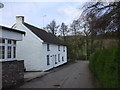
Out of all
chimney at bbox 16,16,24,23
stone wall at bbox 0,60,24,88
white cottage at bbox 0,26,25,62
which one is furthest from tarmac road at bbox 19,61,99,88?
chimney at bbox 16,16,24,23

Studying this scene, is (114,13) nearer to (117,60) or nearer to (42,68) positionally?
(117,60)

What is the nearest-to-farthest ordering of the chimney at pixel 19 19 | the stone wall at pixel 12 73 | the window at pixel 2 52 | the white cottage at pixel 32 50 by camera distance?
the stone wall at pixel 12 73 → the window at pixel 2 52 → the white cottage at pixel 32 50 → the chimney at pixel 19 19

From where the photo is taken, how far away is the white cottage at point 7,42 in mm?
15164

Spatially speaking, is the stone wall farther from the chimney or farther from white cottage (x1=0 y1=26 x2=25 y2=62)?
the chimney

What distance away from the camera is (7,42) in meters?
16.7

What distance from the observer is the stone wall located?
14.4 meters

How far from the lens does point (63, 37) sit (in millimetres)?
63938

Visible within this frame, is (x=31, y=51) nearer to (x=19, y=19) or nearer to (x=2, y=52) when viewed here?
(x=19, y=19)

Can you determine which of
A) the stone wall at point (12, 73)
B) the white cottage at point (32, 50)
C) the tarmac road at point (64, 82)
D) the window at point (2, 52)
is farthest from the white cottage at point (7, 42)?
the white cottage at point (32, 50)

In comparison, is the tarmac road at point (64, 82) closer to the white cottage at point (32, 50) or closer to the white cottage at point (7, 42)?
the white cottage at point (7, 42)

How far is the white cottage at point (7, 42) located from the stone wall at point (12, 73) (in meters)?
0.97

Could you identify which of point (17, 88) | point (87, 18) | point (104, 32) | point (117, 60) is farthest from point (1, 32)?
point (117, 60)

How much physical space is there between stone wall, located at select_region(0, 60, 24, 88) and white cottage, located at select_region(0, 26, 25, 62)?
970mm

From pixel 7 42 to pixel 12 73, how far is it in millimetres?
2747
